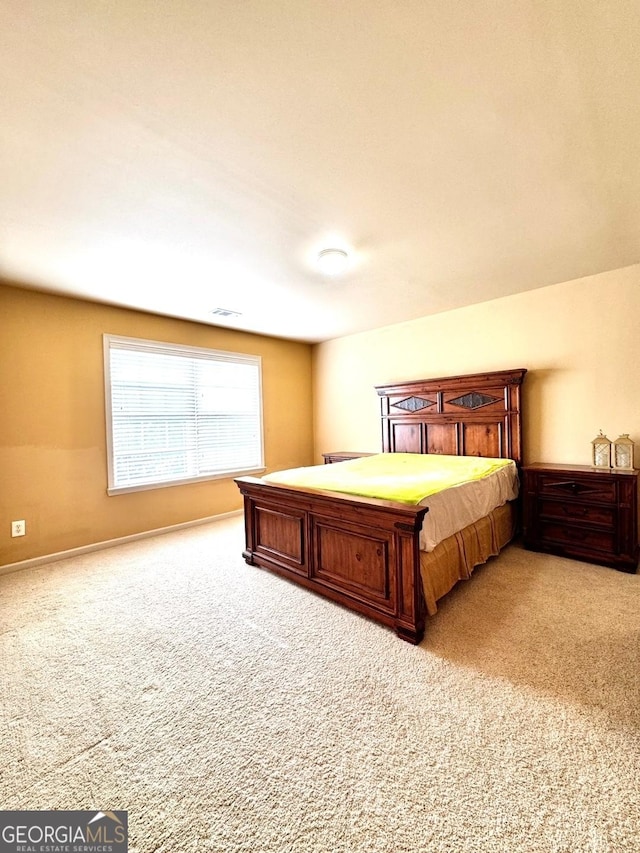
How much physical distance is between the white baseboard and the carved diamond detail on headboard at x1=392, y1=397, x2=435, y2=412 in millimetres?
2594

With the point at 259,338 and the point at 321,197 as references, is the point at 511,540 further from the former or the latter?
the point at 259,338

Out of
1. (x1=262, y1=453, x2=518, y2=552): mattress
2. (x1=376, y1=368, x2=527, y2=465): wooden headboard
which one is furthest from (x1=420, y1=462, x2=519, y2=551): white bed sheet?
(x1=376, y1=368, x2=527, y2=465): wooden headboard

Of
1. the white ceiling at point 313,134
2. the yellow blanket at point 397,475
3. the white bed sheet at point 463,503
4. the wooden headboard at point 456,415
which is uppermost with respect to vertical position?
the white ceiling at point 313,134

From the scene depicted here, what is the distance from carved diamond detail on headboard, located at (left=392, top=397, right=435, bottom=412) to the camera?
4.12 m

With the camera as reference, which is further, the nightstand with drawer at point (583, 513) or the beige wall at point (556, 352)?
the beige wall at point (556, 352)

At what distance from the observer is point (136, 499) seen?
3727mm

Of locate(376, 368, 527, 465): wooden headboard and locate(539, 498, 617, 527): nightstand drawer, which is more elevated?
locate(376, 368, 527, 465): wooden headboard

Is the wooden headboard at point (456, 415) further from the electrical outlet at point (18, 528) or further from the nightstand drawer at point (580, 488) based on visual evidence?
the electrical outlet at point (18, 528)

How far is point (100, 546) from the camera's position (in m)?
3.46

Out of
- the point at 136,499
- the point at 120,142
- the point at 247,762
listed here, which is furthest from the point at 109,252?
the point at 247,762

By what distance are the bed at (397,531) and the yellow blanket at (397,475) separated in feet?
0.30

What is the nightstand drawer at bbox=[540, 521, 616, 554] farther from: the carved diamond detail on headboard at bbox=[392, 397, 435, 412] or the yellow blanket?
the carved diamond detail on headboard at bbox=[392, 397, 435, 412]

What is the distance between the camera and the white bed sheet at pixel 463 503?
6.81ft

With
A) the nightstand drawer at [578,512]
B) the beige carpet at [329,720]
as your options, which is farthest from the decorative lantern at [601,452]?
the beige carpet at [329,720]
